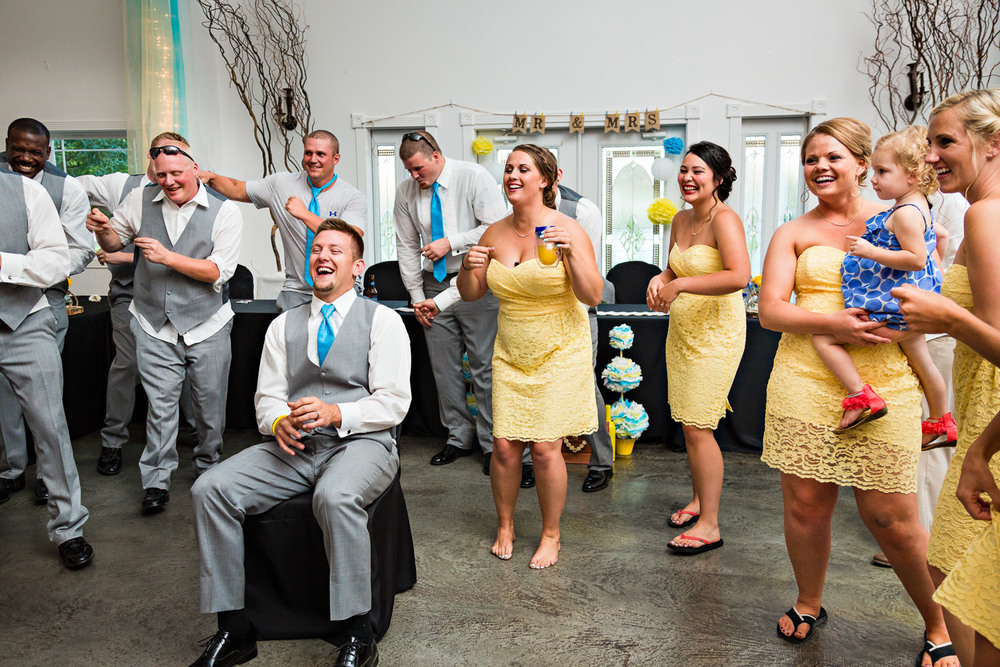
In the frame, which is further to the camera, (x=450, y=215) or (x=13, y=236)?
(x=450, y=215)

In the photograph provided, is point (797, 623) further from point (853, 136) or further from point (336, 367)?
point (336, 367)

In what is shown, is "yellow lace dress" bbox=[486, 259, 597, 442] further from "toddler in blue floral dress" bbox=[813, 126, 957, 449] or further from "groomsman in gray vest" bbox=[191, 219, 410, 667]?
"toddler in blue floral dress" bbox=[813, 126, 957, 449]

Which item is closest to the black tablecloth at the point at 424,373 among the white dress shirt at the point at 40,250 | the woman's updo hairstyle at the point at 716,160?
the woman's updo hairstyle at the point at 716,160

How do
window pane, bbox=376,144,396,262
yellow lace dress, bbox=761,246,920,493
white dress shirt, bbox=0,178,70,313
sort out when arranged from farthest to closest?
window pane, bbox=376,144,396,262
white dress shirt, bbox=0,178,70,313
yellow lace dress, bbox=761,246,920,493

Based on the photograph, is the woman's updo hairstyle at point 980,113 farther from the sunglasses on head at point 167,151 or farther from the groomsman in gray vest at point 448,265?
the sunglasses on head at point 167,151

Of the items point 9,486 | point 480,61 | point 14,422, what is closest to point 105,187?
point 14,422

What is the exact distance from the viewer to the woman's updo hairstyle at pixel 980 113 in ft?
4.62

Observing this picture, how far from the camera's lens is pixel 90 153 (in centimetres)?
696

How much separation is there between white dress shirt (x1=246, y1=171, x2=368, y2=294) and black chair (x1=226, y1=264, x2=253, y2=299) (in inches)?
81.3

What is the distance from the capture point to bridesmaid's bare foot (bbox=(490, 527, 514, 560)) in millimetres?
2885

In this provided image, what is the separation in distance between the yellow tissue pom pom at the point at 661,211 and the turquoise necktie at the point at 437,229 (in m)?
3.43

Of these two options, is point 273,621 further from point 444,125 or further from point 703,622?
point 444,125

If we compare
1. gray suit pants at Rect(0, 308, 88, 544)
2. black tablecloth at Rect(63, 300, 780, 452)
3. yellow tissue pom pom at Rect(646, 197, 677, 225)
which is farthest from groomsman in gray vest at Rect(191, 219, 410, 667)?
yellow tissue pom pom at Rect(646, 197, 677, 225)

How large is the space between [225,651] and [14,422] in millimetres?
2187
